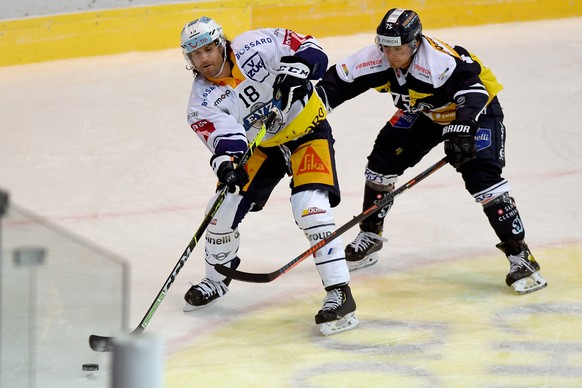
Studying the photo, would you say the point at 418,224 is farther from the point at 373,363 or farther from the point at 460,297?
the point at 373,363

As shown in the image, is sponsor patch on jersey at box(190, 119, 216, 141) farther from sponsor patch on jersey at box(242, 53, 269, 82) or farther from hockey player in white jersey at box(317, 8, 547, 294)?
hockey player in white jersey at box(317, 8, 547, 294)

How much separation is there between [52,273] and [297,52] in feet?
6.70

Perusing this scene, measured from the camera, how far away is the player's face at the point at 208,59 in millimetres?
3936

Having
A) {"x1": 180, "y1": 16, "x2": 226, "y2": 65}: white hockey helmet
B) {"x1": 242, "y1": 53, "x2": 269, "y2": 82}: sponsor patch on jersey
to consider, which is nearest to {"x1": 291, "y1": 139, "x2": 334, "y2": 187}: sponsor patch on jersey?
{"x1": 242, "y1": 53, "x2": 269, "y2": 82}: sponsor patch on jersey

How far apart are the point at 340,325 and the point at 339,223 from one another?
1190 millimetres

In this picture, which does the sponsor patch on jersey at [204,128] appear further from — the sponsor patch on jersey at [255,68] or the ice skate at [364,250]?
the ice skate at [364,250]

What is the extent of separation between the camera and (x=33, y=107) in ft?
21.6

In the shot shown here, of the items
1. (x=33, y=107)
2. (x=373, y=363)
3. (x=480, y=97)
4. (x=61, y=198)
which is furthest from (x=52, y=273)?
(x=33, y=107)

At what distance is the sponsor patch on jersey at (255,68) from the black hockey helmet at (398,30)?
443 millimetres

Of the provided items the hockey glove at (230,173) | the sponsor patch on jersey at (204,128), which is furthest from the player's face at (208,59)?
the hockey glove at (230,173)

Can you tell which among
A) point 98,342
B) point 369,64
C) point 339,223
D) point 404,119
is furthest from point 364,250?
point 98,342

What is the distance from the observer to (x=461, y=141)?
4.06 m

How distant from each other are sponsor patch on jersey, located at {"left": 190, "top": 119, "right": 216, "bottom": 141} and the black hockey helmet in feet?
2.36

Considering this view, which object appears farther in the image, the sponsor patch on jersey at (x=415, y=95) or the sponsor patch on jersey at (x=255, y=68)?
the sponsor patch on jersey at (x=415, y=95)
